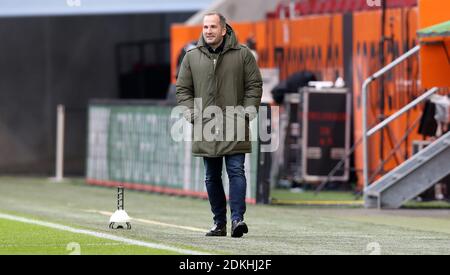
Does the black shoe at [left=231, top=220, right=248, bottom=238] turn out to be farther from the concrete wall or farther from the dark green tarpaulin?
the concrete wall

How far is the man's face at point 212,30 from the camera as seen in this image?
12516 mm

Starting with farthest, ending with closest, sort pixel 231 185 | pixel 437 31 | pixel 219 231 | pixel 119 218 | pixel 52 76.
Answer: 1. pixel 52 76
2. pixel 437 31
3. pixel 119 218
4. pixel 219 231
5. pixel 231 185

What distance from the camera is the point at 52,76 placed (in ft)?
90.0

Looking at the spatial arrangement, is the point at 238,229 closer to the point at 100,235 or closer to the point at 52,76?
the point at 100,235

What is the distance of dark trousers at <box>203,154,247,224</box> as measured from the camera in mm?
12656

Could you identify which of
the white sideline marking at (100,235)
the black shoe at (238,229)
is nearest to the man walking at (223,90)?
the black shoe at (238,229)

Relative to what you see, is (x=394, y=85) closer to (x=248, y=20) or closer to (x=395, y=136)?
(x=395, y=136)

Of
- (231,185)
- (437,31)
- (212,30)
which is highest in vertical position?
(437,31)

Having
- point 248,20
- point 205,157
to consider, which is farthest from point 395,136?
point 205,157

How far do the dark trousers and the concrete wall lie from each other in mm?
14610

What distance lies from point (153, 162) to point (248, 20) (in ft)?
22.6

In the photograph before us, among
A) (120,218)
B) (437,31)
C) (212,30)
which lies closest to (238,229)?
(120,218)

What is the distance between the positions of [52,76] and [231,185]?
15157 millimetres

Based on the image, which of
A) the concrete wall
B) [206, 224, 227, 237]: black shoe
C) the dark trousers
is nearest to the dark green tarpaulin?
the dark trousers
